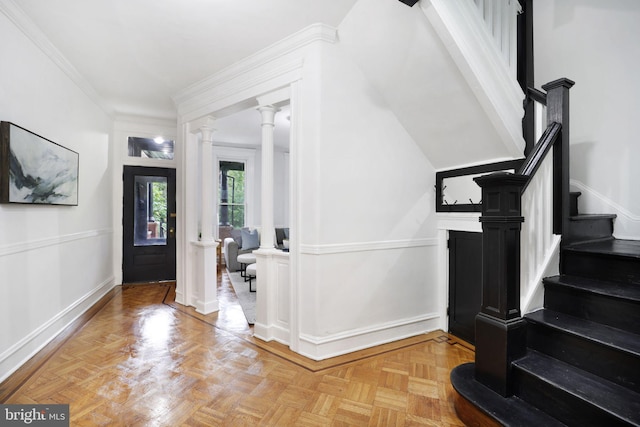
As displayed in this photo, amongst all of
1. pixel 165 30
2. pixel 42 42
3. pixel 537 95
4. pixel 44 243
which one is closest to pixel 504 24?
pixel 537 95

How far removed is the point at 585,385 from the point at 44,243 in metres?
4.05

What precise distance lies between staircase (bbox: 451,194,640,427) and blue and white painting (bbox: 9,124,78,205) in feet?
11.3

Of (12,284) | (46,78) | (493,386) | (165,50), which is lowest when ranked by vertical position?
(493,386)

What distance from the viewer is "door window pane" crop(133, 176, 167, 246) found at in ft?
17.2

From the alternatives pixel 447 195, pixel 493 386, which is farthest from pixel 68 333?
pixel 447 195

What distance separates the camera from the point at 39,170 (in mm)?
2764

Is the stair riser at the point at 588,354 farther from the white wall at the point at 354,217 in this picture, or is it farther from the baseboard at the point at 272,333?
the baseboard at the point at 272,333

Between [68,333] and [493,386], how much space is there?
3.76 metres

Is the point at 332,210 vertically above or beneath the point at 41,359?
above

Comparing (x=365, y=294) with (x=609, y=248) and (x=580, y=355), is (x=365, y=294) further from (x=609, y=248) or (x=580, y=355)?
(x=609, y=248)

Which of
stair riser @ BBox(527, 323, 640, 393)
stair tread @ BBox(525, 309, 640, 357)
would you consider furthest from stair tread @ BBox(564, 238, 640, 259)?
stair riser @ BBox(527, 323, 640, 393)

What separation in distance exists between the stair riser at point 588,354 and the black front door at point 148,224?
5249 mm

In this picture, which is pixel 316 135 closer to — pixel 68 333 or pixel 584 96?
pixel 584 96

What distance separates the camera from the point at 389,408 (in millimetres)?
1964
